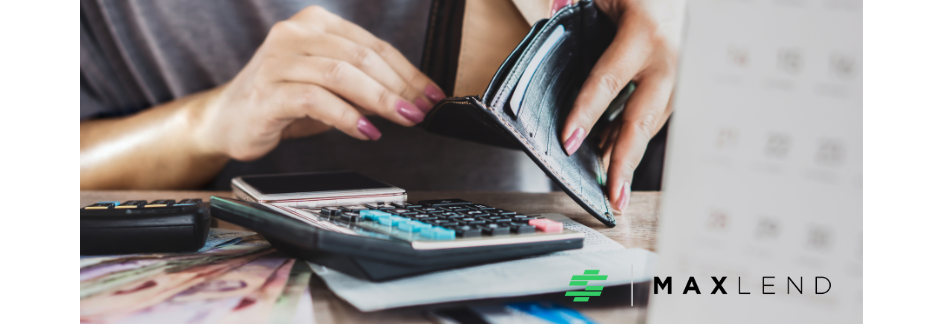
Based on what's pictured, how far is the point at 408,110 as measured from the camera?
0.57 meters

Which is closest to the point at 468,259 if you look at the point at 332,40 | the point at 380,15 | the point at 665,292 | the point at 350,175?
the point at 665,292

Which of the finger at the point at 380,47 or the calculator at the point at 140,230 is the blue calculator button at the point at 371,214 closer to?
the calculator at the point at 140,230

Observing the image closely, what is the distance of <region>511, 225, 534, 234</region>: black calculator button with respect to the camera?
304 mm

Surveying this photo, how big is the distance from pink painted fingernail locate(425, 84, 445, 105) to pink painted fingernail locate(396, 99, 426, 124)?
0.10 feet

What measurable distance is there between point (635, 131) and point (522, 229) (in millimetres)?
261

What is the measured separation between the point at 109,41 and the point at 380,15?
47 centimetres

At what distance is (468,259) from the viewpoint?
28 cm

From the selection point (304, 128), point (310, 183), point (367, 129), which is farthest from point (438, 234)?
point (304, 128)

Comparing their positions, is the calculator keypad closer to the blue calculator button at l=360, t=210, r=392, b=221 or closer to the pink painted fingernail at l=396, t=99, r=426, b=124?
the blue calculator button at l=360, t=210, r=392, b=221

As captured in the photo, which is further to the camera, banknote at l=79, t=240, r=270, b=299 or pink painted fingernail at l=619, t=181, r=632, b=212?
pink painted fingernail at l=619, t=181, r=632, b=212

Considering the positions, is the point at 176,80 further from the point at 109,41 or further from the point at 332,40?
the point at 332,40

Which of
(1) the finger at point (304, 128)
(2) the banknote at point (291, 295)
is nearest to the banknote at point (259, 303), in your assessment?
(2) the banknote at point (291, 295)

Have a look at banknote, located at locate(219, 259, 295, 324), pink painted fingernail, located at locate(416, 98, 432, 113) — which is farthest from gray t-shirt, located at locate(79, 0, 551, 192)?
banknote, located at locate(219, 259, 295, 324)

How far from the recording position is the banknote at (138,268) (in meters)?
0.27
